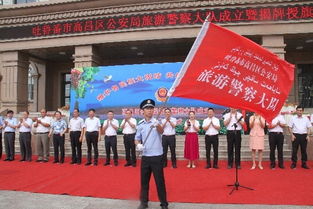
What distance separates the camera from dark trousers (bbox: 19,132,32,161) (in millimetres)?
9391

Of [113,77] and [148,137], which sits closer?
[148,137]

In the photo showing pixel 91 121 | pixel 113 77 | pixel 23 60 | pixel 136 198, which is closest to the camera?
pixel 136 198

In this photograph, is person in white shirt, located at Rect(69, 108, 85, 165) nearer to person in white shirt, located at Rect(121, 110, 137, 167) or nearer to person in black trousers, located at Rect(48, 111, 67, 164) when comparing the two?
person in black trousers, located at Rect(48, 111, 67, 164)

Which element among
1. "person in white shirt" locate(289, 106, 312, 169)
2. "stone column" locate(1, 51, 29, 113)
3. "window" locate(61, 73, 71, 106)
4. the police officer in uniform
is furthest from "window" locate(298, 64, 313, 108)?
"stone column" locate(1, 51, 29, 113)

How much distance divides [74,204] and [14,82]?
11835mm

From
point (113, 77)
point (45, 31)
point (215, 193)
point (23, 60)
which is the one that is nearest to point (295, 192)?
point (215, 193)

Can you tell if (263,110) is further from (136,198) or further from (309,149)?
(309,149)

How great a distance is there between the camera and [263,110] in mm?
4727

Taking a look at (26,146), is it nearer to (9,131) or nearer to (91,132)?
(9,131)

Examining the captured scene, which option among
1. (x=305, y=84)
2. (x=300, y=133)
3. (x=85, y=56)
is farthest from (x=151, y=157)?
(x=305, y=84)

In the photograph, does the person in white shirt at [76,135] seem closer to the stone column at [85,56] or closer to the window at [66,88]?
the stone column at [85,56]

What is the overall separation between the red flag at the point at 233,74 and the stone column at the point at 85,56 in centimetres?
1009

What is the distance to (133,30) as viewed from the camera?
13195 millimetres

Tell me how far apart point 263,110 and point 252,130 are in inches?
135
